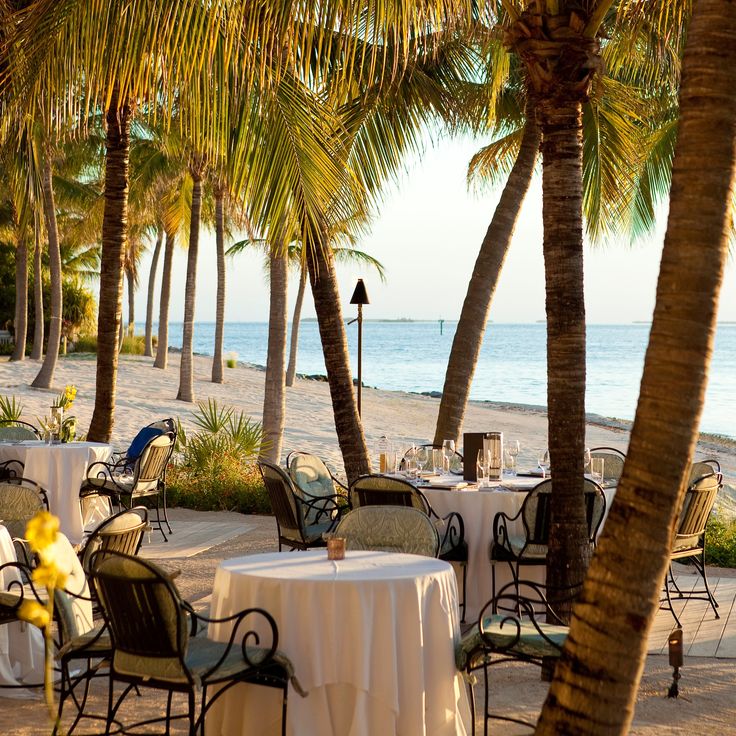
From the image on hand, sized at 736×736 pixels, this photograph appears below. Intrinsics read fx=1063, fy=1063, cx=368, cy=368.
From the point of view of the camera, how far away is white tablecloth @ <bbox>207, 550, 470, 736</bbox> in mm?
4359

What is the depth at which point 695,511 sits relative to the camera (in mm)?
7504

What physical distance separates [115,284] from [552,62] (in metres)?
7.10

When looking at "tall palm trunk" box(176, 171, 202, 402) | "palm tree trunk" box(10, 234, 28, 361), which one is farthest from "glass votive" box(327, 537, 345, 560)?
"palm tree trunk" box(10, 234, 28, 361)

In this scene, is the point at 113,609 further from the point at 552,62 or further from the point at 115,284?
the point at 115,284

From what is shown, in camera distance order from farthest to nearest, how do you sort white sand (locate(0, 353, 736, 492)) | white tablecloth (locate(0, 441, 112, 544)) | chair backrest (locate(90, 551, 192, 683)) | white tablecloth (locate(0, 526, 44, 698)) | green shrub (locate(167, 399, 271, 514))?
white sand (locate(0, 353, 736, 492)), green shrub (locate(167, 399, 271, 514)), white tablecloth (locate(0, 441, 112, 544)), white tablecloth (locate(0, 526, 44, 698)), chair backrest (locate(90, 551, 192, 683))

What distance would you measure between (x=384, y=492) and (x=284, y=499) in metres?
0.94

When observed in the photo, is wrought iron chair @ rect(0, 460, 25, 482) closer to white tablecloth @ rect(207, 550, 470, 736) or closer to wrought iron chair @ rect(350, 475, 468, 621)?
wrought iron chair @ rect(350, 475, 468, 621)

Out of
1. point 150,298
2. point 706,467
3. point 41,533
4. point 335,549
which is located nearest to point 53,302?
point 150,298

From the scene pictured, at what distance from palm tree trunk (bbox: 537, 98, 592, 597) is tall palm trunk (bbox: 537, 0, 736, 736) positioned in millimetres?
2830

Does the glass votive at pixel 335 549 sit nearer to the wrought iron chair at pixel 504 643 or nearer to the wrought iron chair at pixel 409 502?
the wrought iron chair at pixel 504 643

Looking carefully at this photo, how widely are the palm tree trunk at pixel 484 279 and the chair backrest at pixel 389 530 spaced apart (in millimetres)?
5503

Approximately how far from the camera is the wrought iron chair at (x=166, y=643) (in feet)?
13.8

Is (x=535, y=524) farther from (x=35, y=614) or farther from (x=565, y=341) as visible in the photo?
(x=35, y=614)

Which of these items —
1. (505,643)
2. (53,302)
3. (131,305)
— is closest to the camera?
(505,643)
